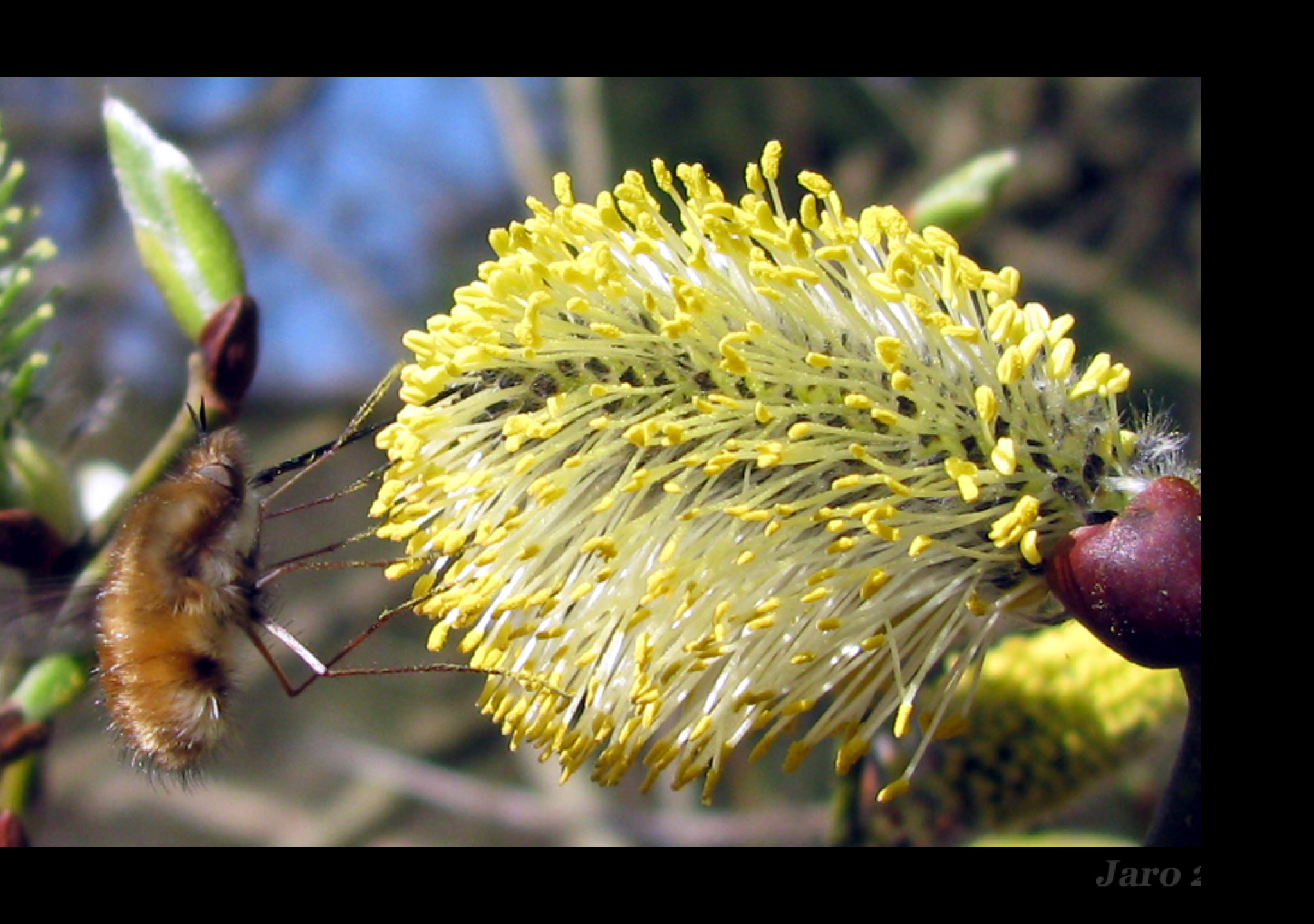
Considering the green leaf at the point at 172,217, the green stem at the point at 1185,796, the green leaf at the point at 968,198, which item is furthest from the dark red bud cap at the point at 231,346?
the green stem at the point at 1185,796

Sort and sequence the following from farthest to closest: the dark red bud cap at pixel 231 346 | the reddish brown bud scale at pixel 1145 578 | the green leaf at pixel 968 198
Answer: the green leaf at pixel 968 198, the dark red bud cap at pixel 231 346, the reddish brown bud scale at pixel 1145 578

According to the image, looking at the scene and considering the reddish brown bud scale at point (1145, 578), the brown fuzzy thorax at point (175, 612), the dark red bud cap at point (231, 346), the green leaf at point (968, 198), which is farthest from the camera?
the green leaf at point (968, 198)

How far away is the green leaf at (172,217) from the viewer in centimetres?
160

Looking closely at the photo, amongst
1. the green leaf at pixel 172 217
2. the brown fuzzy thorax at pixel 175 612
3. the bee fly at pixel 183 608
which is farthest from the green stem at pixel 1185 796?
the green leaf at pixel 172 217

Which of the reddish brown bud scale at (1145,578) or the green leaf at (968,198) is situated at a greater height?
the green leaf at (968,198)

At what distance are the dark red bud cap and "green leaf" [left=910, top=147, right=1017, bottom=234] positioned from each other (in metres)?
Result: 0.98

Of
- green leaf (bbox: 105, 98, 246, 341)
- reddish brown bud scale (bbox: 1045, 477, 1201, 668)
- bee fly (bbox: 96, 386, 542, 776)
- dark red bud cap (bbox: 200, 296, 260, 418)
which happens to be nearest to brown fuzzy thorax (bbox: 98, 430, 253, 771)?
bee fly (bbox: 96, 386, 542, 776)

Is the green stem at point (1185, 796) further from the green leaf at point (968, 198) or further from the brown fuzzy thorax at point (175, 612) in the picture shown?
the brown fuzzy thorax at point (175, 612)

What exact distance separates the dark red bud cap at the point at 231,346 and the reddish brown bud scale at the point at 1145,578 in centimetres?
100

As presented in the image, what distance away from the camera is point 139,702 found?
4.85ft

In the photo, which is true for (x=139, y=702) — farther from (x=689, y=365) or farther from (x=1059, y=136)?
(x=1059, y=136)

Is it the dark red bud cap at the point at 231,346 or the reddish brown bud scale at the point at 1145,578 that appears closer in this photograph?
the reddish brown bud scale at the point at 1145,578

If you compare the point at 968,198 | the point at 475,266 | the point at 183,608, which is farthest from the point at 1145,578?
the point at 475,266

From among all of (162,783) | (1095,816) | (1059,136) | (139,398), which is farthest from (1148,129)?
(139,398)
